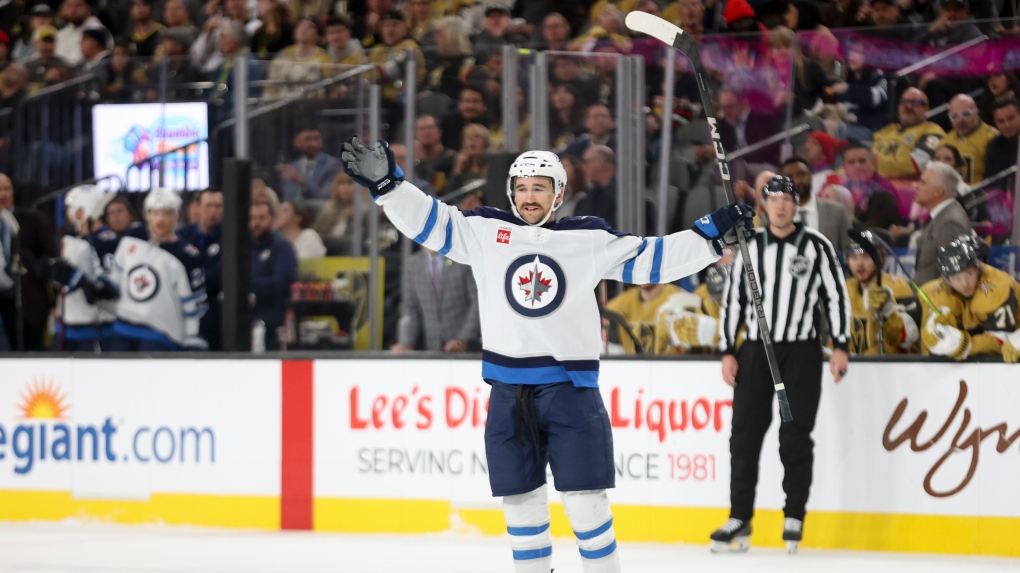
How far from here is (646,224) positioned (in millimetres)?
6824

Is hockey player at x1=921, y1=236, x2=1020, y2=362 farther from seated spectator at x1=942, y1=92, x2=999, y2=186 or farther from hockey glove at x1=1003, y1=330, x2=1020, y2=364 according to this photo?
seated spectator at x1=942, y1=92, x2=999, y2=186

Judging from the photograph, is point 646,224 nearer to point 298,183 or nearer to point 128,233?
point 298,183

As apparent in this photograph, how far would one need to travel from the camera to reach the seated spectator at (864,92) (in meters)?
6.62

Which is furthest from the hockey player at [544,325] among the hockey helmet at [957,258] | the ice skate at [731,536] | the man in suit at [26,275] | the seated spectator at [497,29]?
the seated spectator at [497,29]

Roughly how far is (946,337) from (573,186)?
188 cm

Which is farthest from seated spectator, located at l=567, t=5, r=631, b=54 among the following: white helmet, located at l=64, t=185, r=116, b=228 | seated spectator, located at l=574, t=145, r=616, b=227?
white helmet, located at l=64, t=185, r=116, b=228

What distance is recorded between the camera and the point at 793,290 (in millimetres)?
6141

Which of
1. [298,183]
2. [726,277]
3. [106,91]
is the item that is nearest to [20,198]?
[106,91]

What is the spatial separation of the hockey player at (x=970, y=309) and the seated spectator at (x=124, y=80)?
4292mm

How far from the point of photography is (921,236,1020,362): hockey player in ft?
19.9

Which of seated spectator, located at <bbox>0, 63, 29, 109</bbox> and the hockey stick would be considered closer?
the hockey stick

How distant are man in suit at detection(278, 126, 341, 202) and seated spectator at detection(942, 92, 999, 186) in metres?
3.00

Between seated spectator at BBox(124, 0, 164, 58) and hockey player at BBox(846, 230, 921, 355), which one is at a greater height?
seated spectator at BBox(124, 0, 164, 58)

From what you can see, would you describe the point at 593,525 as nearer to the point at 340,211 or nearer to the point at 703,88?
the point at 703,88
